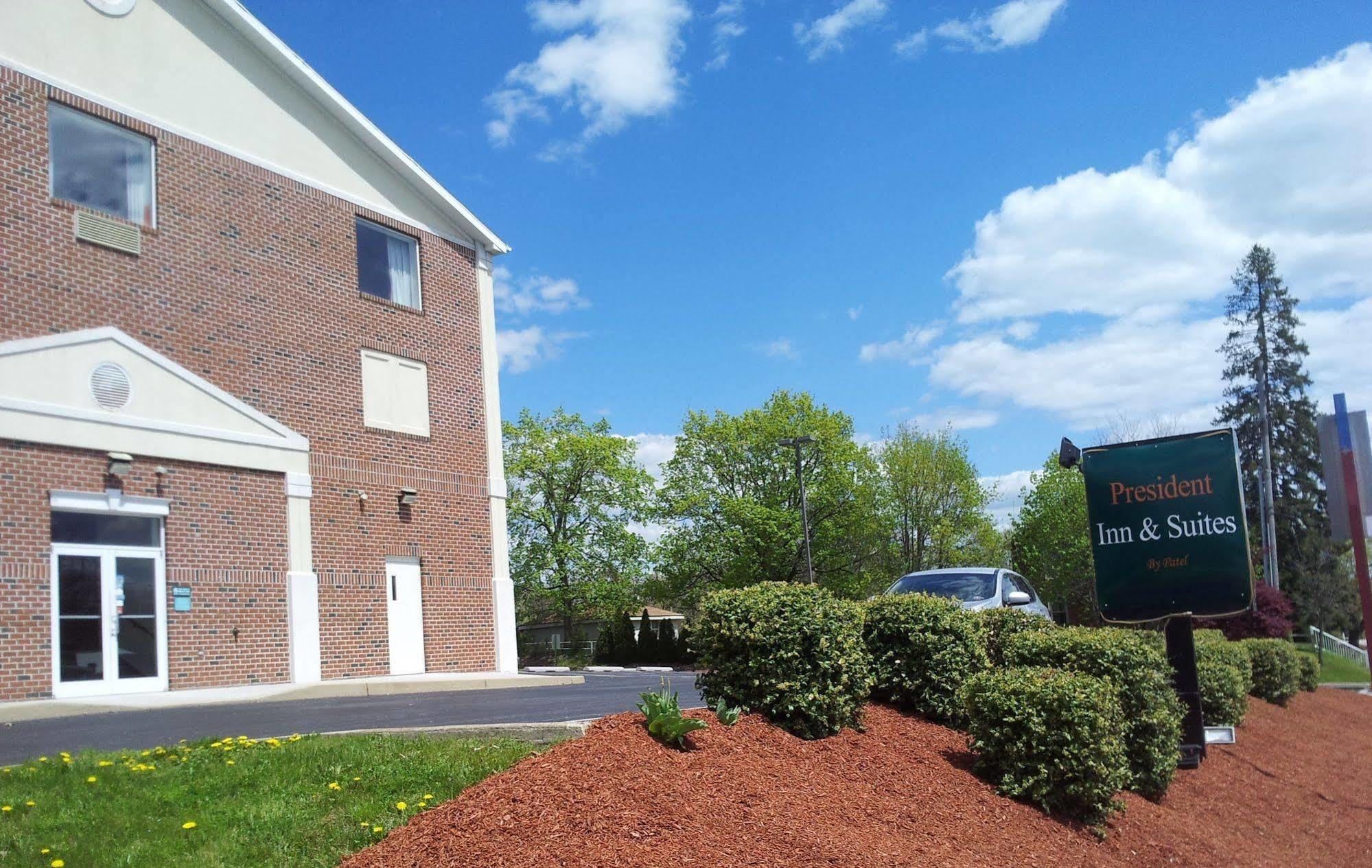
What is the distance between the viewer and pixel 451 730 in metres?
7.58

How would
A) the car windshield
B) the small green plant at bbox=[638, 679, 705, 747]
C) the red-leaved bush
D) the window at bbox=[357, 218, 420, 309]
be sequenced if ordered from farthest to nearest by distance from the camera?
the red-leaved bush, the window at bbox=[357, 218, 420, 309], the car windshield, the small green plant at bbox=[638, 679, 705, 747]

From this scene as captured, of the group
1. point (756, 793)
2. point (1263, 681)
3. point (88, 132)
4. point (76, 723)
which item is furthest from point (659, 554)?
point (756, 793)

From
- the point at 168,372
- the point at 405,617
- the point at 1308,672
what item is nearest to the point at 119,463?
the point at 168,372

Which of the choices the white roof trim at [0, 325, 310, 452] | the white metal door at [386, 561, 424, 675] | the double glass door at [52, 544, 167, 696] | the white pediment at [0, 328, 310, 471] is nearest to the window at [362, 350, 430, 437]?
the white roof trim at [0, 325, 310, 452]

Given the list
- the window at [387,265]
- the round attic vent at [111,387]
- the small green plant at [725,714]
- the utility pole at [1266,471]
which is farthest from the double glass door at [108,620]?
the utility pole at [1266,471]

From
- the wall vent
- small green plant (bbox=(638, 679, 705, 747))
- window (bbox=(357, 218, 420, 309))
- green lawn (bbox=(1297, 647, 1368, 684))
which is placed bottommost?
green lawn (bbox=(1297, 647, 1368, 684))

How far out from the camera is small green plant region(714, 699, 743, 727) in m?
7.10

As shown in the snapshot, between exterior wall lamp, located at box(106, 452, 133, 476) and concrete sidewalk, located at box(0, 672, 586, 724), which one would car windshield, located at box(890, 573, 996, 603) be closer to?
concrete sidewalk, located at box(0, 672, 586, 724)

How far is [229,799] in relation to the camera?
5.70 m

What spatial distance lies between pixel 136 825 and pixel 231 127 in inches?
604

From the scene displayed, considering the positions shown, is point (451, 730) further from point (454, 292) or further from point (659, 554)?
point (659, 554)

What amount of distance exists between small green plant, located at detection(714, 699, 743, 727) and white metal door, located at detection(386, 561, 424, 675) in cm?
1331

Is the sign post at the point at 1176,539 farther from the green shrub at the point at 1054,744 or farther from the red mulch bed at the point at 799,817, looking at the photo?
the green shrub at the point at 1054,744

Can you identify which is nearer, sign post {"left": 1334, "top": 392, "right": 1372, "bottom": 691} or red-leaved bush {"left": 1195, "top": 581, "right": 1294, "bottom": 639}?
sign post {"left": 1334, "top": 392, "right": 1372, "bottom": 691}
